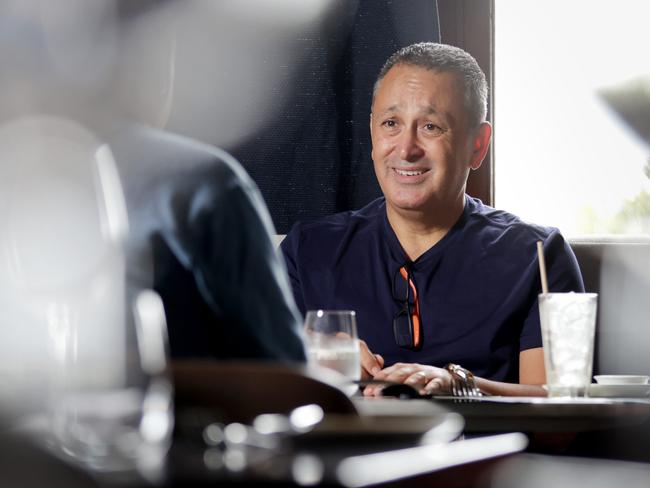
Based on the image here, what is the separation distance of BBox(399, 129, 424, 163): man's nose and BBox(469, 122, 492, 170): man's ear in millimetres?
182

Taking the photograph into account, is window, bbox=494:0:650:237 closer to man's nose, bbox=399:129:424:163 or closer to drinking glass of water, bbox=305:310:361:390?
man's nose, bbox=399:129:424:163

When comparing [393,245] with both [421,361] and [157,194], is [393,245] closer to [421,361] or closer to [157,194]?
[421,361]

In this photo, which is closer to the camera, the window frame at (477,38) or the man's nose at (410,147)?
the man's nose at (410,147)

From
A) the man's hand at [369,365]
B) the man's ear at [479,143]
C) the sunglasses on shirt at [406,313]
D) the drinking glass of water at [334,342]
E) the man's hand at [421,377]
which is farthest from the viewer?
the man's ear at [479,143]

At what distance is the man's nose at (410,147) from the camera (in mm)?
2428

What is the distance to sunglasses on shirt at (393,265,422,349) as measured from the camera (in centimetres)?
221

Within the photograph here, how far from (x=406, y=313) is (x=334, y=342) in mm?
905

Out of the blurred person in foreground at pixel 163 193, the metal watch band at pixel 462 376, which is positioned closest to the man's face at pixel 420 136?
the metal watch band at pixel 462 376

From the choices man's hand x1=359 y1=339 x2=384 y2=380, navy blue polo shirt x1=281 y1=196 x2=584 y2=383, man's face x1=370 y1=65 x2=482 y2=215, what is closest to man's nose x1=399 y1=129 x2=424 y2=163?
man's face x1=370 y1=65 x2=482 y2=215

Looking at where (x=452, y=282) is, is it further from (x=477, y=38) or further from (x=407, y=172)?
(x=477, y=38)

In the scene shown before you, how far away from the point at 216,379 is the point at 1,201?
12.1 inches

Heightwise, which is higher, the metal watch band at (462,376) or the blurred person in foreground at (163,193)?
the blurred person in foreground at (163,193)

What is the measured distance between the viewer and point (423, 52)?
98.7 inches

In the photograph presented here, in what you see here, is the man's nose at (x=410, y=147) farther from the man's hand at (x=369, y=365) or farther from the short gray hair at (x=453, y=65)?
the man's hand at (x=369, y=365)
